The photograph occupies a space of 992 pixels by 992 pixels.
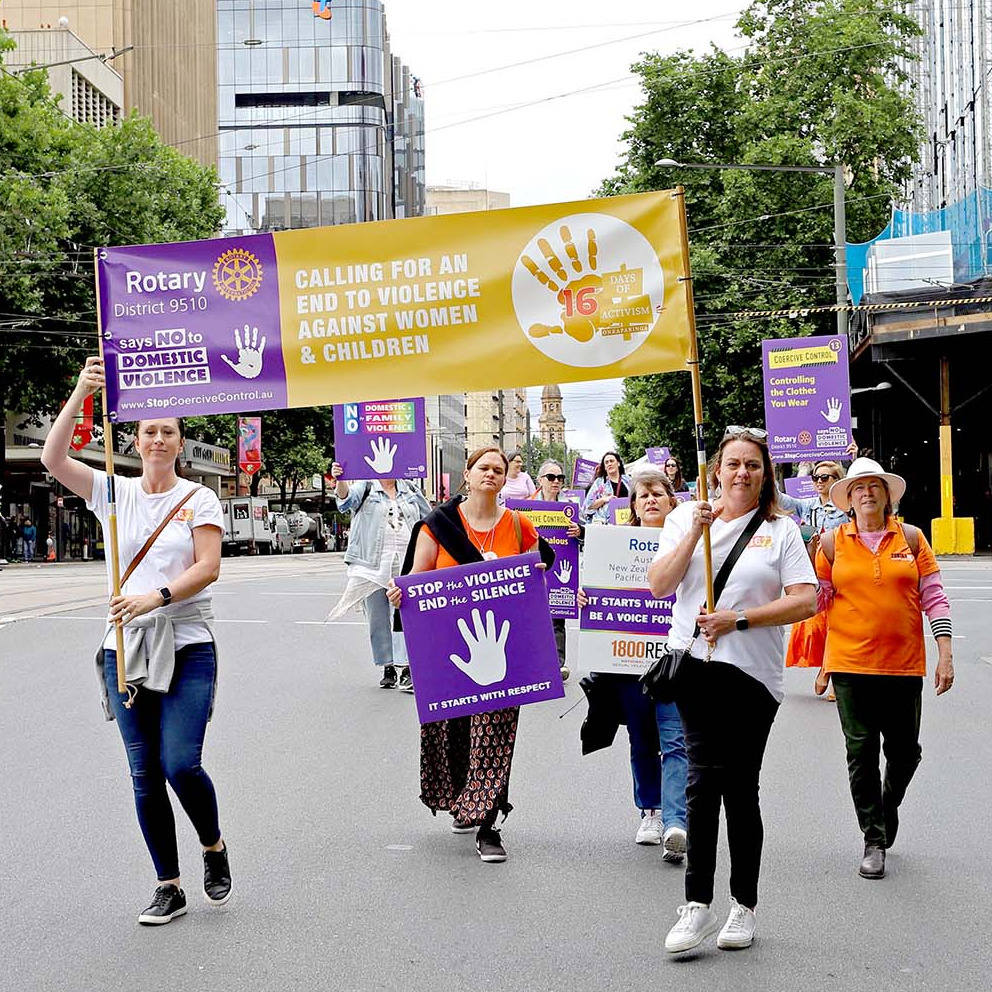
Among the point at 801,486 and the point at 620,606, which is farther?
the point at 801,486

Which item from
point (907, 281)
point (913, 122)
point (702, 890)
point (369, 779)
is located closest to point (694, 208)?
point (913, 122)

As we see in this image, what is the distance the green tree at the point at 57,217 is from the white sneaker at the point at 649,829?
3317 cm

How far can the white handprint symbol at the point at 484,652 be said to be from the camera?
21.6ft

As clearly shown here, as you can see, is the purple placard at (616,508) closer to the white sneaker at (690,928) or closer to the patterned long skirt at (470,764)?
the patterned long skirt at (470,764)

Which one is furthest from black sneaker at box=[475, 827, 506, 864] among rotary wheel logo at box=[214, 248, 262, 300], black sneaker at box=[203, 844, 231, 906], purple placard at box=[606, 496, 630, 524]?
purple placard at box=[606, 496, 630, 524]

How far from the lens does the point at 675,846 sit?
6297 millimetres

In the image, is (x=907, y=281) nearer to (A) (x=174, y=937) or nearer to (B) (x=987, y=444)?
(B) (x=987, y=444)

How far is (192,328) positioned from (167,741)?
5.54 feet

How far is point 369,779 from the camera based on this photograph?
8.26 m

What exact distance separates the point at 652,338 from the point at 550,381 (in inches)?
16.8

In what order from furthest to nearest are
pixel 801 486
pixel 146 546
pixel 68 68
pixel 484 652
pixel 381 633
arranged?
pixel 68 68
pixel 801 486
pixel 381 633
pixel 484 652
pixel 146 546

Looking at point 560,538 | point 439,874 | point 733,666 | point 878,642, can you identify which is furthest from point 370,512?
point 733,666

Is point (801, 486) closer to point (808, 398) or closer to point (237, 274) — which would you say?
point (808, 398)

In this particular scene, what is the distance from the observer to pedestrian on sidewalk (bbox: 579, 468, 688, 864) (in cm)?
642
